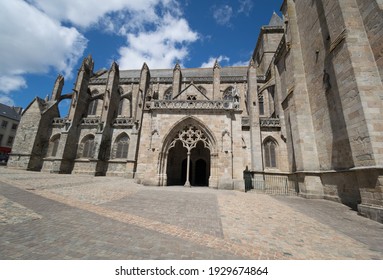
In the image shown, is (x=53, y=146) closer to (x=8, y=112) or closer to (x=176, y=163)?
(x=176, y=163)

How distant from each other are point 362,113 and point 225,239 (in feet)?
23.6

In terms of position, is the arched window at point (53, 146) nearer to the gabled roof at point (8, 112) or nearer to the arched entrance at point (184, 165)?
the arched entrance at point (184, 165)

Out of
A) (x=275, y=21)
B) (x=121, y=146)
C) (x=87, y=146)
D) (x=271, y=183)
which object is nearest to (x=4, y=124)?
(x=87, y=146)

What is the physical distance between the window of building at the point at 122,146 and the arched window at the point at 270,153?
15.5m

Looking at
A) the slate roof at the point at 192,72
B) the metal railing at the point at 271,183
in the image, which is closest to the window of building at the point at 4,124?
the slate roof at the point at 192,72

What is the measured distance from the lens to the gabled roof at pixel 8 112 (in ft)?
104

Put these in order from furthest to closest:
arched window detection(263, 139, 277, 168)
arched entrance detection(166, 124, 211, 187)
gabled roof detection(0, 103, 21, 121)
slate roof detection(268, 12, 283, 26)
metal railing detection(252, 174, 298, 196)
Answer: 1. gabled roof detection(0, 103, 21, 121)
2. slate roof detection(268, 12, 283, 26)
3. arched entrance detection(166, 124, 211, 187)
4. arched window detection(263, 139, 277, 168)
5. metal railing detection(252, 174, 298, 196)

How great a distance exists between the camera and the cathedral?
6223 millimetres

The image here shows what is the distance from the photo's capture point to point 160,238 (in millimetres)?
2836

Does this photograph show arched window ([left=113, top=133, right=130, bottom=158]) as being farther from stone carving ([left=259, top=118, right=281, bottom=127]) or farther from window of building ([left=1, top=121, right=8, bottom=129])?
A: window of building ([left=1, top=121, right=8, bottom=129])

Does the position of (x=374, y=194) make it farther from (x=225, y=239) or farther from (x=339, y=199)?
(x=225, y=239)

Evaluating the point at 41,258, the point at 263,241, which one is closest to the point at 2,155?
the point at 41,258

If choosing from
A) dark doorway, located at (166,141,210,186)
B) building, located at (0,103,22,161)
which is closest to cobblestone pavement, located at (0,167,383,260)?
dark doorway, located at (166,141,210,186)

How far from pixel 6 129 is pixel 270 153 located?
4802cm
